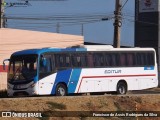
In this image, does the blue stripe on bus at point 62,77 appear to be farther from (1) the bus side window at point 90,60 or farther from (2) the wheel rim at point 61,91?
(1) the bus side window at point 90,60

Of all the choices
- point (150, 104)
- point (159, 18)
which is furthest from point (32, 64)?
point (159, 18)

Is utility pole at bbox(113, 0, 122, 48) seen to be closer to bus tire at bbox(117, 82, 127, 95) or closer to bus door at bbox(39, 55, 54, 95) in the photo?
bus tire at bbox(117, 82, 127, 95)

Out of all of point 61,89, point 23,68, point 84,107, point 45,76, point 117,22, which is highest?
point 117,22

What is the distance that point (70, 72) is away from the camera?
31.6 m

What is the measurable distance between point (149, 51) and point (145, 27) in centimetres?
5107

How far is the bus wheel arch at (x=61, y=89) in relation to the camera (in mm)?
30906

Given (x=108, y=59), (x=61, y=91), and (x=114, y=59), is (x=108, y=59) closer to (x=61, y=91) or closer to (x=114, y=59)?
(x=114, y=59)

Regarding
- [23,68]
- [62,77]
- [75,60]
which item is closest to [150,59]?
[75,60]

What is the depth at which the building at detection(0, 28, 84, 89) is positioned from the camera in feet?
150

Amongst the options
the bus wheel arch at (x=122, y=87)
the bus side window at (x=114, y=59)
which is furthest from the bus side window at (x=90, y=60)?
the bus wheel arch at (x=122, y=87)

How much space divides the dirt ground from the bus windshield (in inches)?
181

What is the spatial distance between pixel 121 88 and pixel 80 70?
3679 mm

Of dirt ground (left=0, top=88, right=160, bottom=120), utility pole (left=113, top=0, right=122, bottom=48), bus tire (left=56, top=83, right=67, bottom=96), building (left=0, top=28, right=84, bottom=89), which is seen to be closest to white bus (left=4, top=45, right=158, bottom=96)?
bus tire (left=56, top=83, right=67, bottom=96)

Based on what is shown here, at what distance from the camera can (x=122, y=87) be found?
34781 mm
